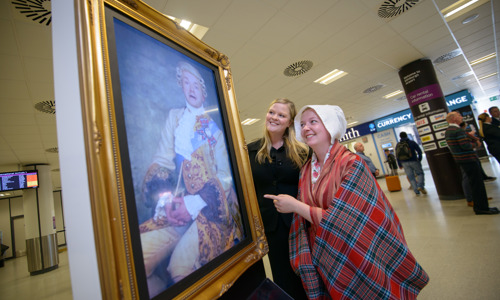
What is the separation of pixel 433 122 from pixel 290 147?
5.23 m

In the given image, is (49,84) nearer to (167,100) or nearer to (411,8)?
(167,100)

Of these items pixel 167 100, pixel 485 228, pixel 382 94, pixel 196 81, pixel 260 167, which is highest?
pixel 382 94

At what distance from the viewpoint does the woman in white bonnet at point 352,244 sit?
94cm

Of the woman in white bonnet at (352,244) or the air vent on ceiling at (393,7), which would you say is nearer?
the woman in white bonnet at (352,244)

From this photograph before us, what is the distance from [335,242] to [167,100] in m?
0.90

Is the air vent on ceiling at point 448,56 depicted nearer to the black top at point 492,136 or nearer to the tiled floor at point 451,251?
the black top at point 492,136

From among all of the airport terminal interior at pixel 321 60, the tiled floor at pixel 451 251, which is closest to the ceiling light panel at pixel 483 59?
the airport terminal interior at pixel 321 60

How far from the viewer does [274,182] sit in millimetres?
1310

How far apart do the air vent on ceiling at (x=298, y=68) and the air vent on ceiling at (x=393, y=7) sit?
1425 mm

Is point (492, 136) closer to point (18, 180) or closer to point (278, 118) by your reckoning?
point (278, 118)

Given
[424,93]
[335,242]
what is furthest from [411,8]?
[335,242]

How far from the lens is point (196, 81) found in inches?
33.6

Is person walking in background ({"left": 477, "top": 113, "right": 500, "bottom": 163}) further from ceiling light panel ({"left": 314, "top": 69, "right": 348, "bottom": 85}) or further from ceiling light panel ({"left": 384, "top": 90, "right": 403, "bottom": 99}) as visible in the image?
Result: ceiling light panel ({"left": 384, "top": 90, "right": 403, "bottom": 99})

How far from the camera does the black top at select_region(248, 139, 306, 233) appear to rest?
1.29 meters
